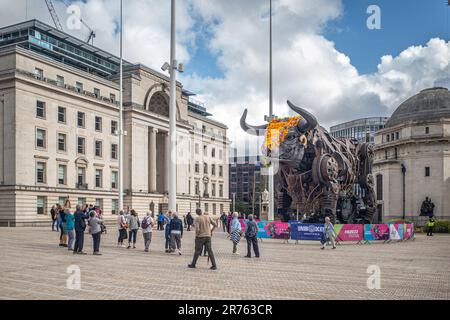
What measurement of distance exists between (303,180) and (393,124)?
45.6m

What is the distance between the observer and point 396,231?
101ft

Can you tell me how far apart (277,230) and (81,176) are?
37.7m

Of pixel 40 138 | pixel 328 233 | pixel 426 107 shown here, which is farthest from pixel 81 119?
pixel 426 107

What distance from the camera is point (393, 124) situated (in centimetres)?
6962

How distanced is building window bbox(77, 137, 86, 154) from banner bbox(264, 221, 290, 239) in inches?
1460

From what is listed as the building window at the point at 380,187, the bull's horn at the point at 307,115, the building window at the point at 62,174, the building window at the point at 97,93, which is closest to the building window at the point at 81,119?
the building window at the point at 97,93

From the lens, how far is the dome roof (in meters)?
64.4

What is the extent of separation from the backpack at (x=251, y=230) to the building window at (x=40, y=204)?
128 feet

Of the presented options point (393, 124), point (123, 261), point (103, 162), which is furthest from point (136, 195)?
point (123, 261)

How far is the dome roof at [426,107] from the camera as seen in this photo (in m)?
64.4

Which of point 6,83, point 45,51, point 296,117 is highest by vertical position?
point 45,51

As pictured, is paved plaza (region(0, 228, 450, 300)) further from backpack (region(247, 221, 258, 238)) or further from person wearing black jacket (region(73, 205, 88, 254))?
backpack (region(247, 221, 258, 238))

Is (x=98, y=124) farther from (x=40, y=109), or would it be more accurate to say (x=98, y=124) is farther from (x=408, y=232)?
(x=408, y=232)
